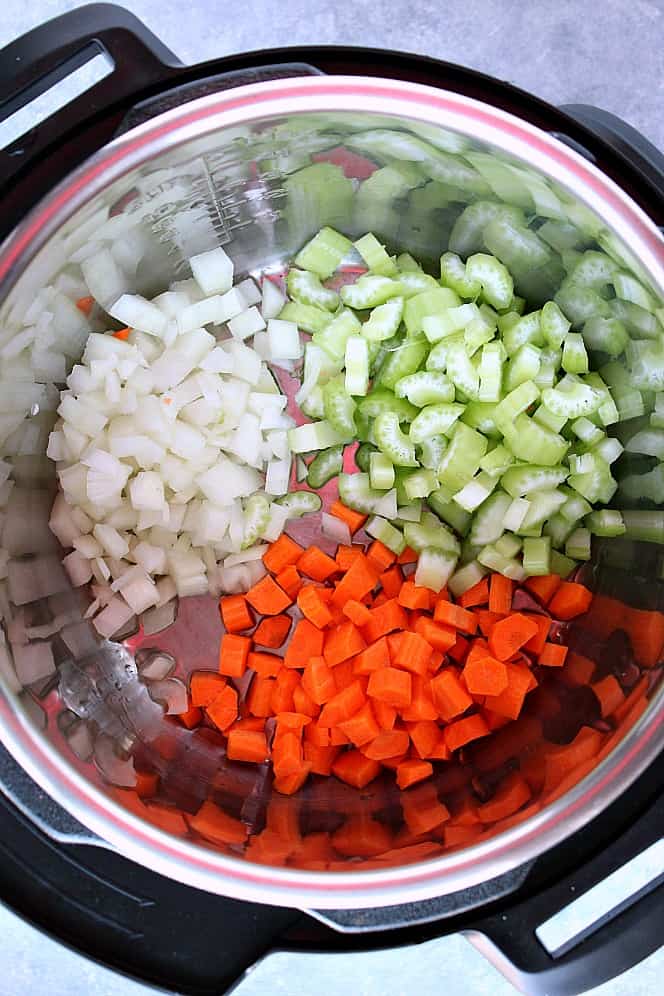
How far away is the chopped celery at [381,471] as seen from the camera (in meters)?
1.32

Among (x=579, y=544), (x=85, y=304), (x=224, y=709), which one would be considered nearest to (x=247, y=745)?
(x=224, y=709)

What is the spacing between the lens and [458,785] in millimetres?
1270

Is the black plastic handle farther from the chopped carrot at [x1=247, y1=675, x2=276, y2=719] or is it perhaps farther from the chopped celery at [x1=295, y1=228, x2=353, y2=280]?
the chopped carrot at [x1=247, y1=675, x2=276, y2=719]

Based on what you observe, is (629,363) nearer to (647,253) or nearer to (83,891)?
(647,253)

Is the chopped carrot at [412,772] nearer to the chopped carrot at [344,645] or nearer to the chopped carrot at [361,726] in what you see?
the chopped carrot at [361,726]

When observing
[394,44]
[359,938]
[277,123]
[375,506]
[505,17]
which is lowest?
[359,938]

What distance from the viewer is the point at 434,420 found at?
1262 mm

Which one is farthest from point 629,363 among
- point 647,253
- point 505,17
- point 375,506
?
point 505,17

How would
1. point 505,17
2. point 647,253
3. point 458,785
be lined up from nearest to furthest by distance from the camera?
point 647,253 → point 458,785 → point 505,17

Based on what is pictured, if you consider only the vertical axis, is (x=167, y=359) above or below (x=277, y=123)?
below

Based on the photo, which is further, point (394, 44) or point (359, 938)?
point (394, 44)

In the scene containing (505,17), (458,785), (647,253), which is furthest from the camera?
(505,17)

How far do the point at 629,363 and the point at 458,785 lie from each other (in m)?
0.65

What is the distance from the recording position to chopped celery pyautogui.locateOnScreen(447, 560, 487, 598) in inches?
52.5
